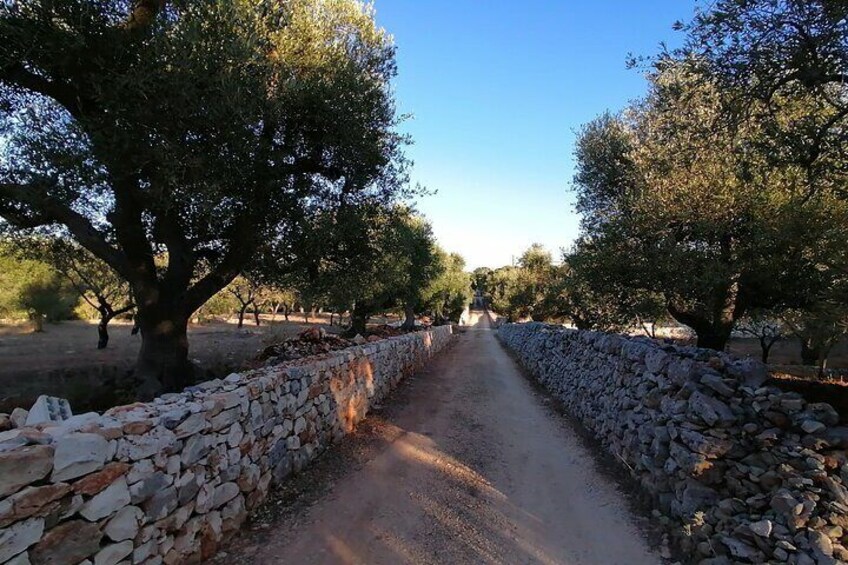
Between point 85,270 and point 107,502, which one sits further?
point 85,270

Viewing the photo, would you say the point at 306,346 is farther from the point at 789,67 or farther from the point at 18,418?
the point at 789,67

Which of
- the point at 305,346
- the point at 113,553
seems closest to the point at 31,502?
the point at 113,553

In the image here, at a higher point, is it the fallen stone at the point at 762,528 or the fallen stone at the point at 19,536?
the fallen stone at the point at 19,536

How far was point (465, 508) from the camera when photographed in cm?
599

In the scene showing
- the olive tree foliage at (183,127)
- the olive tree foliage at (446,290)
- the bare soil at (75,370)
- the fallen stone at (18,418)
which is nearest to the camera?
the fallen stone at (18,418)

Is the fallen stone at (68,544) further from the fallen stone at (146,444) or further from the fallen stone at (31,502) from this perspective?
the fallen stone at (146,444)

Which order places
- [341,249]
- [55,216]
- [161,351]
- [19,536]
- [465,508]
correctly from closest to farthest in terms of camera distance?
[19,536]
[465,508]
[55,216]
[161,351]
[341,249]

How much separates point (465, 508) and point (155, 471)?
11.7ft

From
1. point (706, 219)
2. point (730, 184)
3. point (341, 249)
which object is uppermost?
point (730, 184)

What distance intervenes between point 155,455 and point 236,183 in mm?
6396

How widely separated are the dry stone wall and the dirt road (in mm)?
633

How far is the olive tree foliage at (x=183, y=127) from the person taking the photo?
786cm

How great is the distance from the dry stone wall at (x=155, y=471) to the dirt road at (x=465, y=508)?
633mm

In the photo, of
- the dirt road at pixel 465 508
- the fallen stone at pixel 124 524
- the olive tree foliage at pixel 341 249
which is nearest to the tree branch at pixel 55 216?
the olive tree foliage at pixel 341 249
